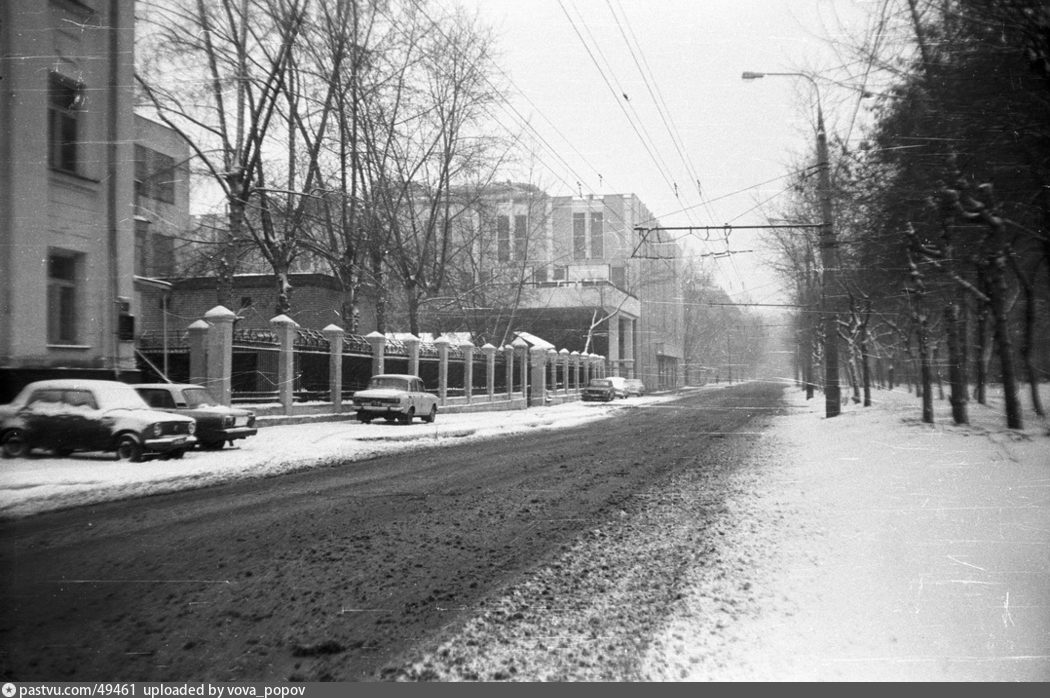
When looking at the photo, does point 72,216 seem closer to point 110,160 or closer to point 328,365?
point 110,160

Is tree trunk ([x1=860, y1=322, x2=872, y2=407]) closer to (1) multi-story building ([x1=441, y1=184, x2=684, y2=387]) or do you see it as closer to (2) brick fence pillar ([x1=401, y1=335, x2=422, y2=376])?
(1) multi-story building ([x1=441, y1=184, x2=684, y2=387])

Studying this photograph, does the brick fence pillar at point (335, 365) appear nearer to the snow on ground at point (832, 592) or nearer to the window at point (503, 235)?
the window at point (503, 235)

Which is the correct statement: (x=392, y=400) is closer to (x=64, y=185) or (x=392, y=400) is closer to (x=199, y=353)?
(x=199, y=353)

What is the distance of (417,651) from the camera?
2.46 metres

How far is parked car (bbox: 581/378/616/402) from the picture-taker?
1310 inches

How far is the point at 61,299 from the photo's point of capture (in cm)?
288

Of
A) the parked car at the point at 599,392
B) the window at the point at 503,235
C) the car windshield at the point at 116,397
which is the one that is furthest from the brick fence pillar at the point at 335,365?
the parked car at the point at 599,392

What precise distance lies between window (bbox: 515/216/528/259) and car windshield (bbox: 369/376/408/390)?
7.45m

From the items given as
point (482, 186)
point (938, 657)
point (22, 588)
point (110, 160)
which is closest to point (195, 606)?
point (22, 588)

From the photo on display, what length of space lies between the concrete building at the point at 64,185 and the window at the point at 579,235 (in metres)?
5.75

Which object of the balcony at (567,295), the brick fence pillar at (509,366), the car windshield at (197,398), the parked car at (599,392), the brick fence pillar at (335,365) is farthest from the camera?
the parked car at (599,392)

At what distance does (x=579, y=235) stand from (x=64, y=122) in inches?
284

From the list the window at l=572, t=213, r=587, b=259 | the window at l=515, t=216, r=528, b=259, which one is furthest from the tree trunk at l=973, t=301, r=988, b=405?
the window at l=515, t=216, r=528, b=259

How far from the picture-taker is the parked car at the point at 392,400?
55.1 ft
